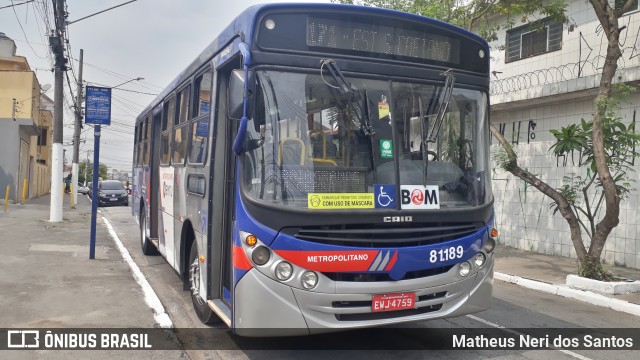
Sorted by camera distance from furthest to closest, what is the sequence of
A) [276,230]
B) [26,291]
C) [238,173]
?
[26,291] → [238,173] → [276,230]

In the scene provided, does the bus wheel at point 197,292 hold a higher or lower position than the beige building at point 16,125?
lower

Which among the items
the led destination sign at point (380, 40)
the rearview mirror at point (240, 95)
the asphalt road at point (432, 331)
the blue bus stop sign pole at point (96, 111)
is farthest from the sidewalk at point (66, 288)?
the led destination sign at point (380, 40)

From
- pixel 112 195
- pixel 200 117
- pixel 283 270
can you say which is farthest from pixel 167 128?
pixel 112 195

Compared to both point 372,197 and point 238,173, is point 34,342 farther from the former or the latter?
point 372,197

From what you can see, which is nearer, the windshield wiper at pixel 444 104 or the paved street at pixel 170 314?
the windshield wiper at pixel 444 104

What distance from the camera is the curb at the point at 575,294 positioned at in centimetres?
729

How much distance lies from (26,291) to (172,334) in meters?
2.89

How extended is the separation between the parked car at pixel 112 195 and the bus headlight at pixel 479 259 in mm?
25262

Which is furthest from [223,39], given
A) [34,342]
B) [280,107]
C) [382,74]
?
[34,342]

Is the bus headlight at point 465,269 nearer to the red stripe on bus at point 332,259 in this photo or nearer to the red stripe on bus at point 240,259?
the red stripe on bus at point 332,259

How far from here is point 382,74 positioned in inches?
179

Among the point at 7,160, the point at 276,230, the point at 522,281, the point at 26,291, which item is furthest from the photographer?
the point at 7,160

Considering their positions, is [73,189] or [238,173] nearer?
[238,173]

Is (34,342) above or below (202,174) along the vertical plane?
below
